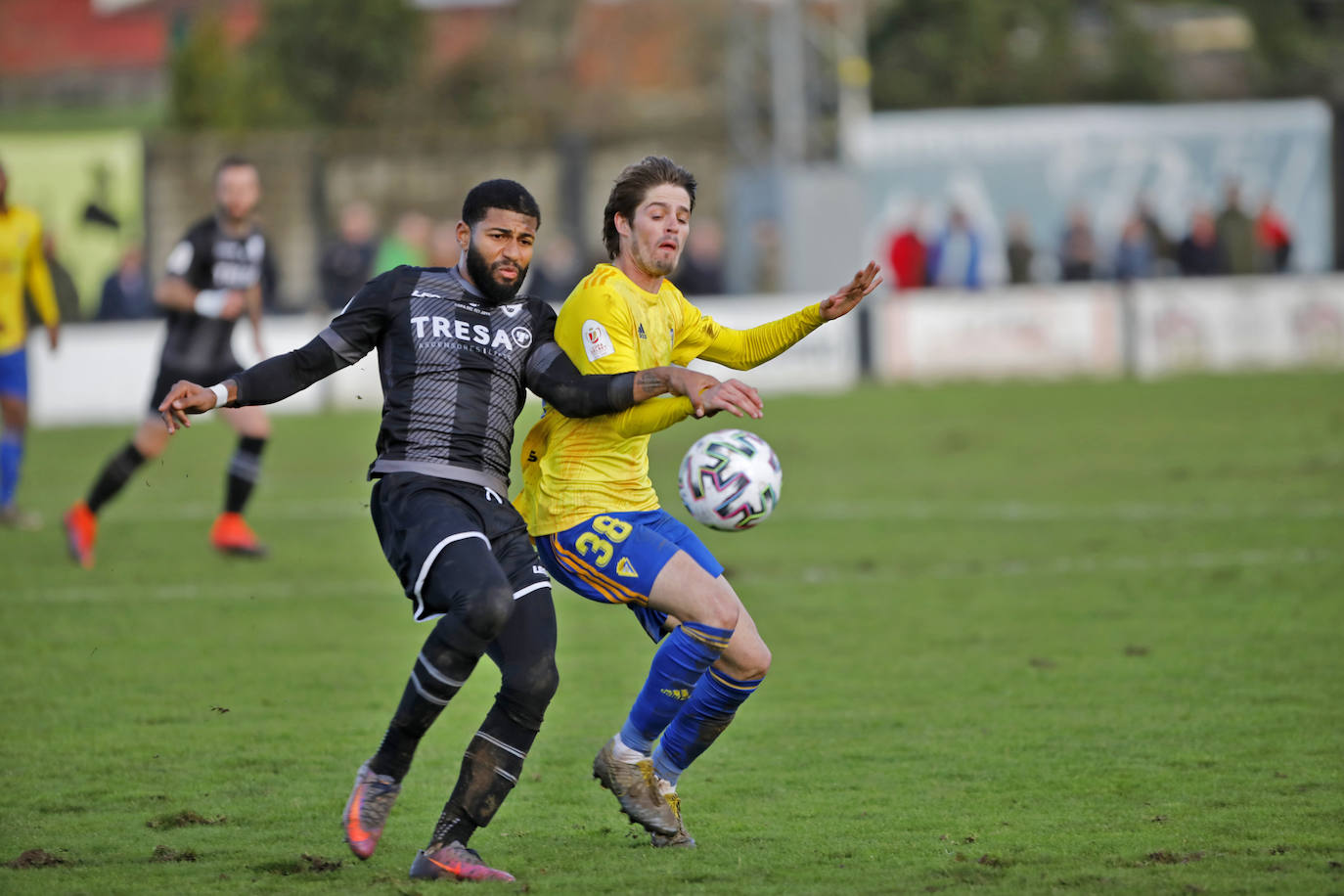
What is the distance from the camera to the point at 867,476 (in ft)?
51.3

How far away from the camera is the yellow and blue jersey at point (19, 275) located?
1268 cm

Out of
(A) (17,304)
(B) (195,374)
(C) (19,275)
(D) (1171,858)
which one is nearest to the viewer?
(D) (1171,858)

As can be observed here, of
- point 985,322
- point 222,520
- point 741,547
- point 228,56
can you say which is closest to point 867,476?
point 741,547

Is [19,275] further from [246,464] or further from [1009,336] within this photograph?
[1009,336]

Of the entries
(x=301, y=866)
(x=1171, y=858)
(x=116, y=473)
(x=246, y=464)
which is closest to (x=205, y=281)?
(x=246, y=464)

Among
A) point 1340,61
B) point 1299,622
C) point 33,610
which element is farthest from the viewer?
point 1340,61

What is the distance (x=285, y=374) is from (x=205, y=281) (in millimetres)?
6212

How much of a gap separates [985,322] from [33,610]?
16.9 metres

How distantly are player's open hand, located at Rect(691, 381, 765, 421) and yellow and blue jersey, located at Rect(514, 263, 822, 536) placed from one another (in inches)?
13.1

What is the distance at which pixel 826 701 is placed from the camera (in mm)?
7711

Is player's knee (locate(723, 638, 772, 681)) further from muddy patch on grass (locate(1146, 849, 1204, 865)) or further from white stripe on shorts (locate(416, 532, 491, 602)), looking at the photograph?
muddy patch on grass (locate(1146, 849, 1204, 865))

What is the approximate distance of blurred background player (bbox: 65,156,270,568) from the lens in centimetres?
1123

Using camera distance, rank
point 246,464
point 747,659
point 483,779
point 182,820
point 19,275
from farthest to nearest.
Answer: point 19,275, point 246,464, point 182,820, point 747,659, point 483,779

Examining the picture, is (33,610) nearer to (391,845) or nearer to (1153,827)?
(391,845)
